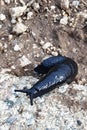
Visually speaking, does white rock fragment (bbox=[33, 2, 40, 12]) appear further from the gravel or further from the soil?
the gravel

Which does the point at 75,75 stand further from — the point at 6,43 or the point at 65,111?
the point at 6,43

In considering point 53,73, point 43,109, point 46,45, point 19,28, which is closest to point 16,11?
point 19,28

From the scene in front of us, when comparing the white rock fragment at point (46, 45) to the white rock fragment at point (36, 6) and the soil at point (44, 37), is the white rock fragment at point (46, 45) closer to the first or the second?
the soil at point (44, 37)

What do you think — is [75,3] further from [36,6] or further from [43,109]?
[43,109]

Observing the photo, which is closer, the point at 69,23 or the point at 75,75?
the point at 75,75

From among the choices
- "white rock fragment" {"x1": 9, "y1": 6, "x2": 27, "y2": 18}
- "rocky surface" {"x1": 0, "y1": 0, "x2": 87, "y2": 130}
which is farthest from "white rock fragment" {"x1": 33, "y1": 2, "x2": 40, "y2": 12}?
"white rock fragment" {"x1": 9, "y1": 6, "x2": 27, "y2": 18}

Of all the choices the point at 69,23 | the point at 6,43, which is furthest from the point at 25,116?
the point at 69,23
